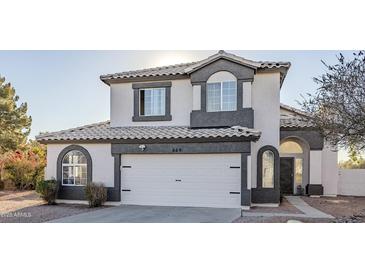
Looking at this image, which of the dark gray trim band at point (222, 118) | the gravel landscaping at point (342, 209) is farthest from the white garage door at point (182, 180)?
the gravel landscaping at point (342, 209)

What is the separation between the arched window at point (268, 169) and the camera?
14492 millimetres

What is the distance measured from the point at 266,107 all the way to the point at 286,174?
6.18m

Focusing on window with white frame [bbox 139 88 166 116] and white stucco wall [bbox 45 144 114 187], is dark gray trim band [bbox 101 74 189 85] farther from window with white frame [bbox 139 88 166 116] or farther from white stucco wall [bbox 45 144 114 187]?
white stucco wall [bbox 45 144 114 187]

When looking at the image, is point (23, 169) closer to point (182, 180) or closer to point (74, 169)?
point (74, 169)

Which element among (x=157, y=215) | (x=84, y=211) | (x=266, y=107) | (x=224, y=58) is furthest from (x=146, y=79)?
(x=157, y=215)

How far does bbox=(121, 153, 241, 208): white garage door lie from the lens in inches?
534

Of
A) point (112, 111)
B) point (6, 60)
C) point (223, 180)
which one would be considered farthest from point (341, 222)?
point (6, 60)

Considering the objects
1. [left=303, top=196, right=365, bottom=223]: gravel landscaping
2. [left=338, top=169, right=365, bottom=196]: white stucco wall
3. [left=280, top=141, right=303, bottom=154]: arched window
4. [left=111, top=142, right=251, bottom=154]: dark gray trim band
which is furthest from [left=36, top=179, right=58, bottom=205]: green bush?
[left=338, top=169, right=365, bottom=196]: white stucco wall

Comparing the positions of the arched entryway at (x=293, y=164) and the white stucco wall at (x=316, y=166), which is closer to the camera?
the white stucco wall at (x=316, y=166)

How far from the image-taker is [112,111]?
16922mm

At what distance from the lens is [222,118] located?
590 inches

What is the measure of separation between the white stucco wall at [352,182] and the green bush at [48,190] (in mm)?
16976

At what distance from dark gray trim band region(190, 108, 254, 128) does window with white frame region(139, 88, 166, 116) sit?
6.25 ft

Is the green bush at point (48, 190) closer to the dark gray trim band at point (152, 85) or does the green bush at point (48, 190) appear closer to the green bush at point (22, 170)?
the green bush at point (22, 170)
